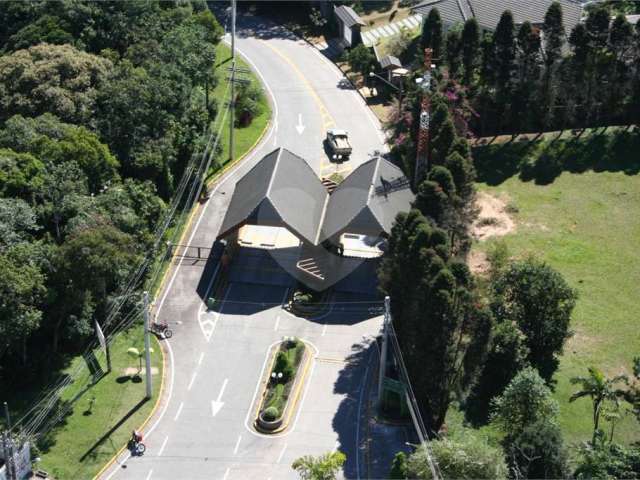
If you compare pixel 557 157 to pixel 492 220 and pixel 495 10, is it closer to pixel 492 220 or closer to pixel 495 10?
pixel 492 220

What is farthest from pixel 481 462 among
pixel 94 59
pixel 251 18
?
pixel 251 18

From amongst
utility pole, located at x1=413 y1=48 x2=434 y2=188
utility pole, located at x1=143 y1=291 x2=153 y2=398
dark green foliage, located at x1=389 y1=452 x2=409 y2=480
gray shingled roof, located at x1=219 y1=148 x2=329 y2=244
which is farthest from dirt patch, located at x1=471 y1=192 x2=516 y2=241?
utility pole, located at x1=143 y1=291 x2=153 y2=398

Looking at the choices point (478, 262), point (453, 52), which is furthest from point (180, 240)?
point (453, 52)

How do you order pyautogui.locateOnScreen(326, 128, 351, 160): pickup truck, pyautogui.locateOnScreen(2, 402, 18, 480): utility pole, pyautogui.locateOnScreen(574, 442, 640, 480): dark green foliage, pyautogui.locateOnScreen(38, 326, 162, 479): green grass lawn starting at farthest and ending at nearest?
pyautogui.locateOnScreen(326, 128, 351, 160): pickup truck < pyautogui.locateOnScreen(38, 326, 162, 479): green grass lawn < pyautogui.locateOnScreen(574, 442, 640, 480): dark green foliage < pyautogui.locateOnScreen(2, 402, 18, 480): utility pole

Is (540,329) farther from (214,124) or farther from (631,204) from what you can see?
(214,124)

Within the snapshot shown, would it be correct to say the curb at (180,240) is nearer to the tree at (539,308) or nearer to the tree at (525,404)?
the tree at (525,404)

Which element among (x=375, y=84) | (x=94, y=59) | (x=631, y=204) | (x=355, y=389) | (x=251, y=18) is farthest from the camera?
(x=251, y=18)

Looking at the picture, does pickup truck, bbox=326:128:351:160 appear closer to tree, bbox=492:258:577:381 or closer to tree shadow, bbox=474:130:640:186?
tree shadow, bbox=474:130:640:186

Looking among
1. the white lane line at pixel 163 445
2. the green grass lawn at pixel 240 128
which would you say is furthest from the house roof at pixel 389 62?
the white lane line at pixel 163 445
